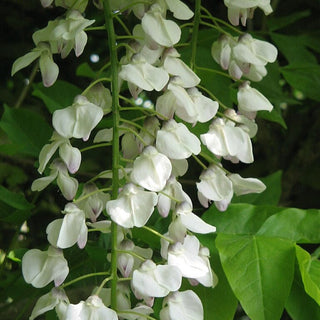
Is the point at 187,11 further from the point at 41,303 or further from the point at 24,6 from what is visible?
the point at 24,6

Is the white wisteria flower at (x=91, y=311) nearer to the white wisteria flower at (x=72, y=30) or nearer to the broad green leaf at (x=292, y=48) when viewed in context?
the white wisteria flower at (x=72, y=30)

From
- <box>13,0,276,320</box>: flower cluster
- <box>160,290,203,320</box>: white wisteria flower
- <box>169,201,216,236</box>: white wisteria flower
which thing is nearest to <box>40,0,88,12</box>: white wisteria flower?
<box>13,0,276,320</box>: flower cluster

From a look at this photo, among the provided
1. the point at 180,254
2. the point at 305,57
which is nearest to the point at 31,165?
the point at 305,57

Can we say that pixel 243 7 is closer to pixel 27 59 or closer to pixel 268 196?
pixel 27 59

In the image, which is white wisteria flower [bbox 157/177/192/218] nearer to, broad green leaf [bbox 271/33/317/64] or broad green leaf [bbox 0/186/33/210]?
broad green leaf [bbox 0/186/33/210]

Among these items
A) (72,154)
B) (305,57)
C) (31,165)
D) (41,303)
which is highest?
(72,154)
